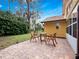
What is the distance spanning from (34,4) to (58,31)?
1396cm

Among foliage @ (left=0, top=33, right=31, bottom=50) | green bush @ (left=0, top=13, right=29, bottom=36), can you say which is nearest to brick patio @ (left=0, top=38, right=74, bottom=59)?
foliage @ (left=0, top=33, right=31, bottom=50)

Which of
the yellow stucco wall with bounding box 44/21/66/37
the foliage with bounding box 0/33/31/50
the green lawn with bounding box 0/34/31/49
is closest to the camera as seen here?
the foliage with bounding box 0/33/31/50

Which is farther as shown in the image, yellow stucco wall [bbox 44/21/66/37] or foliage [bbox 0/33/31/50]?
yellow stucco wall [bbox 44/21/66/37]

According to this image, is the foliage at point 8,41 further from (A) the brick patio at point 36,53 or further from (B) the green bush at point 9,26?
(B) the green bush at point 9,26

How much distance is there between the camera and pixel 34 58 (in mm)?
5875

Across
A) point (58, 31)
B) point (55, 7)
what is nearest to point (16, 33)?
point (58, 31)

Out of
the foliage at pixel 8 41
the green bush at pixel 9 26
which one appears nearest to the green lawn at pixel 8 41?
the foliage at pixel 8 41

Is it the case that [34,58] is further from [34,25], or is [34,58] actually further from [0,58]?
[34,25]

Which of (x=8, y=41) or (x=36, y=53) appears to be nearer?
(x=36, y=53)

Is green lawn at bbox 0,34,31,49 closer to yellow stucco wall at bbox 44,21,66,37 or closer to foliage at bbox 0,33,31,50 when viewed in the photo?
foliage at bbox 0,33,31,50

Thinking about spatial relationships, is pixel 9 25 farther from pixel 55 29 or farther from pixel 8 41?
pixel 55 29

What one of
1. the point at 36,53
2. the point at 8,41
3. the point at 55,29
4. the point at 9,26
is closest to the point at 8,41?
the point at 8,41

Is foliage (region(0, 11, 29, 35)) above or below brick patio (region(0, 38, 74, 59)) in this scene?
above

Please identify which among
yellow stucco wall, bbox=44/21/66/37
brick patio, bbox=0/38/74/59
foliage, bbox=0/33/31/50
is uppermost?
yellow stucco wall, bbox=44/21/66/37
